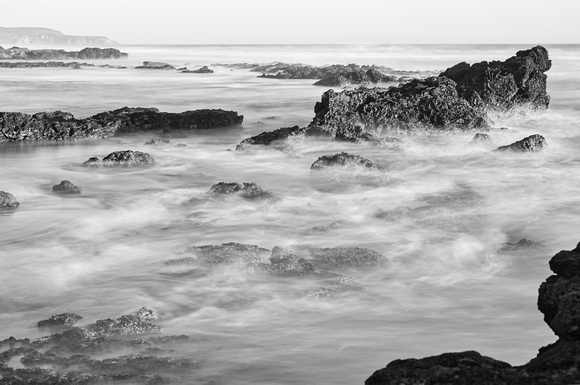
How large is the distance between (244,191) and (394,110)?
6398mm

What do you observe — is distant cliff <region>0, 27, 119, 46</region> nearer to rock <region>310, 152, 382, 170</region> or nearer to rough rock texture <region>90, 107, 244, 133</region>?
rough rock texture <region>90, 107, 244, 133</region>

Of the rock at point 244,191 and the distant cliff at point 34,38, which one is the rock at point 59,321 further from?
the distant cliff at point 34,38

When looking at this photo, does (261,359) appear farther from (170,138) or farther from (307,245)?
(170,138)

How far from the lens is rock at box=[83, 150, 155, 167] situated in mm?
12812

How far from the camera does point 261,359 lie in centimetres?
509

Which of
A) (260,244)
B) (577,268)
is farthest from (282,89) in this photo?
(577,268)

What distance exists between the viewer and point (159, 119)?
1752cm

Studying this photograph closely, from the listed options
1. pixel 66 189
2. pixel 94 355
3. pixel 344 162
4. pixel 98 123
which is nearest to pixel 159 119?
pixel 98 123

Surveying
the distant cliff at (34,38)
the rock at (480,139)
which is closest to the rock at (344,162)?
the rock at (480,139)

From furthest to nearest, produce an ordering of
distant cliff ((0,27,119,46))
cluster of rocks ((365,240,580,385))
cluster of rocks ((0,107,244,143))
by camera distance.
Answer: distant cliff ((0,27,119,46))
cluster of rocks ((0,107,244,143))
cluster of rocks ((365,240,580,385))

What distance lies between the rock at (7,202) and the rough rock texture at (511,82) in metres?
11.6

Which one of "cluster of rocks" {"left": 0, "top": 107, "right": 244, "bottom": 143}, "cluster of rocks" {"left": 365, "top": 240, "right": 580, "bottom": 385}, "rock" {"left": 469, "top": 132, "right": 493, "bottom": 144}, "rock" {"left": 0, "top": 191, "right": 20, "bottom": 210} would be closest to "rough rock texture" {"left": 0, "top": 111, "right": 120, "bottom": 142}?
"cluster of rocks" {"left": 0, "top": 107, "right": 244, "bottom": 143}

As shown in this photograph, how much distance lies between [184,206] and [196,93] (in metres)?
20.1

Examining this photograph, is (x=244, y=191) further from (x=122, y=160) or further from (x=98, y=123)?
(x=98, y=123)
